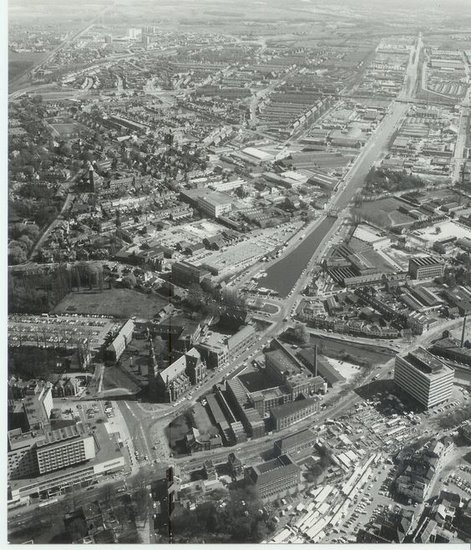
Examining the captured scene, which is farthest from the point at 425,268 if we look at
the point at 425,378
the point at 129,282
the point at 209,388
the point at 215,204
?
the point at 129,282

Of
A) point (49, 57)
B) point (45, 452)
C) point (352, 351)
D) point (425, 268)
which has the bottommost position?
point (45, 452)

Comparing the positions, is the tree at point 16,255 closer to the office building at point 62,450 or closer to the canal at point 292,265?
the canal at point 292,265

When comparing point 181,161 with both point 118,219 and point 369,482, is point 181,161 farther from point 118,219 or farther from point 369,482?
point 369,482

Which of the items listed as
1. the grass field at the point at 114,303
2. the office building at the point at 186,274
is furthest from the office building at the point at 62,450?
the office building at the point at 186,274

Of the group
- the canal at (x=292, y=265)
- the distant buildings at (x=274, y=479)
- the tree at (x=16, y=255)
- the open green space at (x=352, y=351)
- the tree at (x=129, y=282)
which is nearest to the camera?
the distant buildings at (x=274, y=479)

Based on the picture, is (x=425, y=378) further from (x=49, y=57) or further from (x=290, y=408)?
(x=49, y=57)
